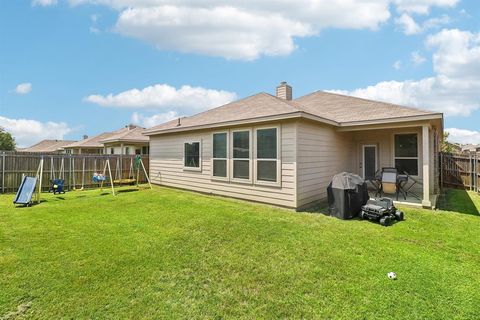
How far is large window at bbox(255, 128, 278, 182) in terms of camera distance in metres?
6.90

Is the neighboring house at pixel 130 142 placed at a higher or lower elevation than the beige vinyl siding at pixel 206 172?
higher

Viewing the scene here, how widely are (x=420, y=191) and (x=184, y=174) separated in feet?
28.9

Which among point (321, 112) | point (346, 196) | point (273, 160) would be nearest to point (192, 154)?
point (273, 160)

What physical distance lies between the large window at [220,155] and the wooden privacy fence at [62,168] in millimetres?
7362

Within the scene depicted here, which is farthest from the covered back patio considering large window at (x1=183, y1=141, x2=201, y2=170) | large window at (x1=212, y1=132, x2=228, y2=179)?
large window at (x1=183, y1=141, x2=201, y2=170)

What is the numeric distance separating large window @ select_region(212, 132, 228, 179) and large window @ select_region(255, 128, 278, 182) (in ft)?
4.58

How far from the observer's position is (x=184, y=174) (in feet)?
33.4

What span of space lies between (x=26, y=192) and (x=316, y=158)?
30.8ft

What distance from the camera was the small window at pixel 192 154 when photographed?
9.45 m

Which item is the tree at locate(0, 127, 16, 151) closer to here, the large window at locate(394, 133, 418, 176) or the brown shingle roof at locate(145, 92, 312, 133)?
the brown shingle roof at locate(145, 92, 312, 133)

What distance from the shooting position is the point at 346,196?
5.91m

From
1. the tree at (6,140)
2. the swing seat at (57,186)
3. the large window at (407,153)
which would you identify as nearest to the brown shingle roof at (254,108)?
the large window at (407,153)

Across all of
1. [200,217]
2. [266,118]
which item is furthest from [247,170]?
[200,217]

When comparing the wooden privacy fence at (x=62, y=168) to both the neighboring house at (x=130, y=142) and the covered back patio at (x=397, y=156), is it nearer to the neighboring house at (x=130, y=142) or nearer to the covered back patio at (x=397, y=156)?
the neighboring house at (x=130, y=142)
